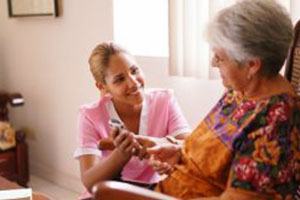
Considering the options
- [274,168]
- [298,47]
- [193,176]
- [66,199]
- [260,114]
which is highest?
[298,47]

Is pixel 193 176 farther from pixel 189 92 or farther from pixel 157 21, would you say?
pixel 157 21

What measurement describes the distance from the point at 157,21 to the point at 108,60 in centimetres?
100

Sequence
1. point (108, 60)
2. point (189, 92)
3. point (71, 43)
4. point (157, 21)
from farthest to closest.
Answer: point (71, 43) → point (157, 21) → point (189, 92) → point (108, 60)

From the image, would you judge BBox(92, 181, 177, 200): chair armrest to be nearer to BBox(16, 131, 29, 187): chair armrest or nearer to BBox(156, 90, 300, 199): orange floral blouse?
BBox(156, 90, 300, 199): orange floral blouse

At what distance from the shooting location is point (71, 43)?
286 cm

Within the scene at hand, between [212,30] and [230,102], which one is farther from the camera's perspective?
[230,102]

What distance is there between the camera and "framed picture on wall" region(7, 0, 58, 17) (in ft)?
9.47

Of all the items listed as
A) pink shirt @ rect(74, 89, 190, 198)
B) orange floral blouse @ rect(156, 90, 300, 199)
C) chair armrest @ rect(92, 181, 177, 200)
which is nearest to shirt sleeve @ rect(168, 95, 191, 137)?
pink shirt @ rect(74, 89, 190, 198)

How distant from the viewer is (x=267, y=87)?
1.09m

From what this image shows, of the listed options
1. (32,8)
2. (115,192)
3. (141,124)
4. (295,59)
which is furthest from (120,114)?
(32,8)

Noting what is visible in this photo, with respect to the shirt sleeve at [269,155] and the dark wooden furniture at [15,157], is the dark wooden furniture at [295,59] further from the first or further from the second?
the dark wooden furniture at [15,157]

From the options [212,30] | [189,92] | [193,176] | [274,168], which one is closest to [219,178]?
[193,176]

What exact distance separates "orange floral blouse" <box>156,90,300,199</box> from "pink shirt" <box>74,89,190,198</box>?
42cm

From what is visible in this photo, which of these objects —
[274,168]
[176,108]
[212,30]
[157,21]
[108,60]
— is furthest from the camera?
[157,21]
